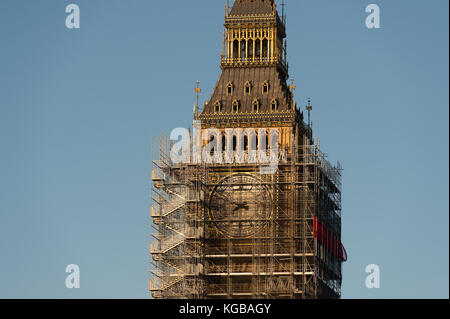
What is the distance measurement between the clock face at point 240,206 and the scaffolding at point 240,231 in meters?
0.10

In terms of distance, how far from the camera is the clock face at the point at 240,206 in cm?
19600

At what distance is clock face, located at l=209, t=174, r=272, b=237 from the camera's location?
196 metres

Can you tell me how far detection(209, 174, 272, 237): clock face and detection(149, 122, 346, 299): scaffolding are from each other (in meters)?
0.10

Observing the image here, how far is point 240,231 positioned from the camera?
196 metres

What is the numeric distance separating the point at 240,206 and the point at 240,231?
2.51 meters

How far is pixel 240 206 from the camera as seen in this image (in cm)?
19712
